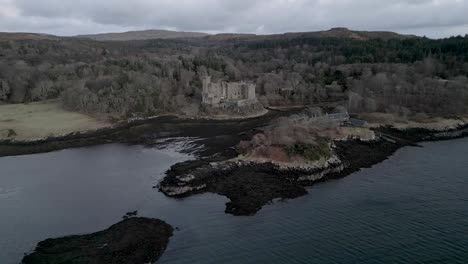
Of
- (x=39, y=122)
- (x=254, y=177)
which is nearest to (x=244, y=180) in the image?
(x=254, y=177)

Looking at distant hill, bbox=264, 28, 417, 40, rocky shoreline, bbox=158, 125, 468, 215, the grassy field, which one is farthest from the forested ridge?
distant hill, bbox=264, 28, 417, 40

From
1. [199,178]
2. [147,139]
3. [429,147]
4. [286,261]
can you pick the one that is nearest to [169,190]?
[199,178]

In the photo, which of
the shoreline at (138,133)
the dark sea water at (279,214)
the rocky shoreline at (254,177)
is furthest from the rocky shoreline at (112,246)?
the shoreline at (138,133)

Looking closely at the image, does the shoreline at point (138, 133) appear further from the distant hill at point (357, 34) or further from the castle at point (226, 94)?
the distant hill at point (357, 34)

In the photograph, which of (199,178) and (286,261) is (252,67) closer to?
(199,178)

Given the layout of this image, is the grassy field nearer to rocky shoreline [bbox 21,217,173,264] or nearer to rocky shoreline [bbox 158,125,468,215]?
rocky shoreline [bbox 158,125,468,215]

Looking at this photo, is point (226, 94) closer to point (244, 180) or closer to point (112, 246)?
point (244, 180)
